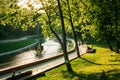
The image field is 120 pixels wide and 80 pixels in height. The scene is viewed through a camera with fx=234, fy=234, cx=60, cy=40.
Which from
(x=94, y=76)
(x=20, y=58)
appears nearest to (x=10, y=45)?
(x=20, y=58)

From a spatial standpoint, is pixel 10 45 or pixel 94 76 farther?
pixel 10 45

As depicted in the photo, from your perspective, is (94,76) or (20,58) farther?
(20,58)

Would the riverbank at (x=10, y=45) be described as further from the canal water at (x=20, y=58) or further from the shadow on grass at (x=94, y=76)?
the shadow on grass at (x=94, y=76)

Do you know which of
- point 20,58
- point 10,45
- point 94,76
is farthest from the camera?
point 10,45

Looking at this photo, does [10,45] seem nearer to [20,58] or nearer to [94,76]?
[20,58]

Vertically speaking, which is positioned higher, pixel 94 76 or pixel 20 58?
pixel 94 76

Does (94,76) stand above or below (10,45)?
above

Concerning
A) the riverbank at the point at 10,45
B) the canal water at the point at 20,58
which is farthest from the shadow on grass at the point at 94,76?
the riverbank at the point at 10,45

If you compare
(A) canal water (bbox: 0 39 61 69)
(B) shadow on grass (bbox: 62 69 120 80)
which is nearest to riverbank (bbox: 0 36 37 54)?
(A) canal water (bbox: 0 39 61 69)

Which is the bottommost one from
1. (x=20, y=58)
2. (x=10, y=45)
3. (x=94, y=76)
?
(x=10, y=45)

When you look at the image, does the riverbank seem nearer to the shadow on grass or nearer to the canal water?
the canal water

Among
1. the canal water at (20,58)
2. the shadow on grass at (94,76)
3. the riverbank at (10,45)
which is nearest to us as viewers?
the shadow on grass at (94,76)

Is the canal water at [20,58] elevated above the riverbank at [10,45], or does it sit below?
above

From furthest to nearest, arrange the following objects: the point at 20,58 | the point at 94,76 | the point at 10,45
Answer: the point at 10,45 < the point at 20,58 < the point at 94,76
